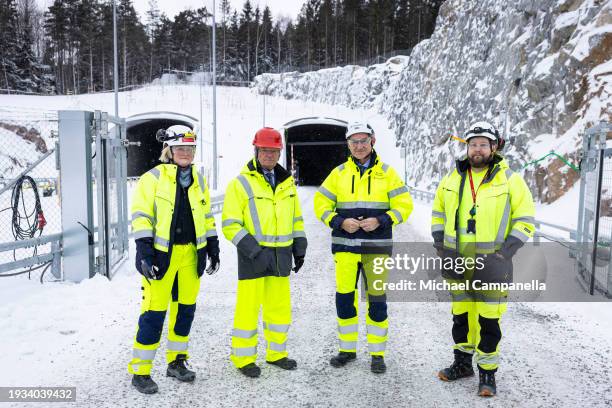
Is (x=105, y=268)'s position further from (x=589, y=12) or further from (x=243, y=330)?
(x=589, y=12)

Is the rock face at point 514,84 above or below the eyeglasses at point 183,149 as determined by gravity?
above

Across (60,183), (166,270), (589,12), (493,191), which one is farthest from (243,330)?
(589,12)

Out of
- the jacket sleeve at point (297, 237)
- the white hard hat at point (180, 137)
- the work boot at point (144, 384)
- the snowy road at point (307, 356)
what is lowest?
the snowy road at point (307, 356)

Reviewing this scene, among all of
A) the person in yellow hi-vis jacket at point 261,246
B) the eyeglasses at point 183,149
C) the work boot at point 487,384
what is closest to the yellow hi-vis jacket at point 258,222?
the person in yellow hi-vis jacket at point 261,246

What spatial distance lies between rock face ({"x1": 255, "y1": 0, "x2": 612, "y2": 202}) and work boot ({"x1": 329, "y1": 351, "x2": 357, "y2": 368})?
12903 mm

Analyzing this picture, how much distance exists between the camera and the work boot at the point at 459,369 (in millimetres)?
4113

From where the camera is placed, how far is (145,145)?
1503 inches

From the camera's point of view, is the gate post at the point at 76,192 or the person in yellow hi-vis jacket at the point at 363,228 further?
the gate post at the point at 76,192

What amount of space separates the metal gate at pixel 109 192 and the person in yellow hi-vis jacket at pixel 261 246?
12.6 feet

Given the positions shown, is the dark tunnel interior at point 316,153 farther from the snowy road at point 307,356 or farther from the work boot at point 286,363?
the work boot at point 286,363

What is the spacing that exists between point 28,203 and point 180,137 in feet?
56.4

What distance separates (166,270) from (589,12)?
1787 cm

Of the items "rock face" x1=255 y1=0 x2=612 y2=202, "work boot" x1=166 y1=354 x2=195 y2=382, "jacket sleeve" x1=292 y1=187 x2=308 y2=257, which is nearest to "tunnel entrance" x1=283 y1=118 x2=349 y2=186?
"rock face" x1=255 y1=0 x2=612 y2=202

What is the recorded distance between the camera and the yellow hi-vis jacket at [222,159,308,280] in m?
4.27
